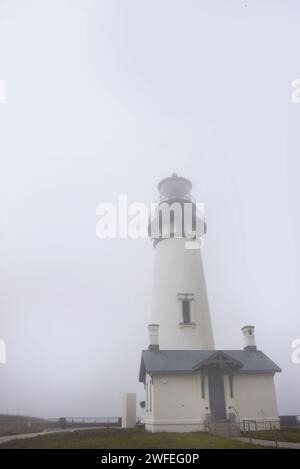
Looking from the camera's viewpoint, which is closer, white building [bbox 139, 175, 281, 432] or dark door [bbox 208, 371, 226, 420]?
white building [bbox 139, 175, 281, 432]

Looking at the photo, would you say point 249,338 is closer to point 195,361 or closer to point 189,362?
point 195,361

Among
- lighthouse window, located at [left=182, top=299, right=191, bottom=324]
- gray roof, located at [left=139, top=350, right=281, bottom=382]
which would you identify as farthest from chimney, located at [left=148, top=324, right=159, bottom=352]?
lighthouse window, located at [left=182, top=299, right=191, bottom=324]

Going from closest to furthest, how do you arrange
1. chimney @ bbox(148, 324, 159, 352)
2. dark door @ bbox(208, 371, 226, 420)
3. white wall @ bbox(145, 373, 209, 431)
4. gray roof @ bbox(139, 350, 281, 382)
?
white wall @ bbox(145, 373, 209, 431)
dark door @ bbox(208, 371, 226, 420)
gray roof @ bbox(139, 350, 281, 382)
chimney @ bbox(148, 324, 159, 352)

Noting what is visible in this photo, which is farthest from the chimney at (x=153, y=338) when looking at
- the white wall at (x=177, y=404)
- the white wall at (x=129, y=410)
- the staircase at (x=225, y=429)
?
the staircase at (x=225, y=429)

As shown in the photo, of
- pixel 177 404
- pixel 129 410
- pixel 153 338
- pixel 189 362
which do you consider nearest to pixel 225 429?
pixel 177 404

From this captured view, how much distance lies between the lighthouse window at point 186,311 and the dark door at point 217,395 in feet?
16.0

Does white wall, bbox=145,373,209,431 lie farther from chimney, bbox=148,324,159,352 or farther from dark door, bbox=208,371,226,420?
chimney, bbox=148,324,159,352

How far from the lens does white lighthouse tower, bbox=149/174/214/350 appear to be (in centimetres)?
2498

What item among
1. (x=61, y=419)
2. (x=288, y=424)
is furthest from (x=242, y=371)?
(x=61, y=419)

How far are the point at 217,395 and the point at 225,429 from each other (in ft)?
8.96

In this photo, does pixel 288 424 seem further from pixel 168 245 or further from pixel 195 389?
pixel 168 245

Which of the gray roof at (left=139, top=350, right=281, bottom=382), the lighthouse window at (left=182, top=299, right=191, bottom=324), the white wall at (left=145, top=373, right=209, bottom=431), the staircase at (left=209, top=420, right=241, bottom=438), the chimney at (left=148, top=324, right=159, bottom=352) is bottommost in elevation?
the staircase at (left=209, top=420, right=241, bottom=438)
